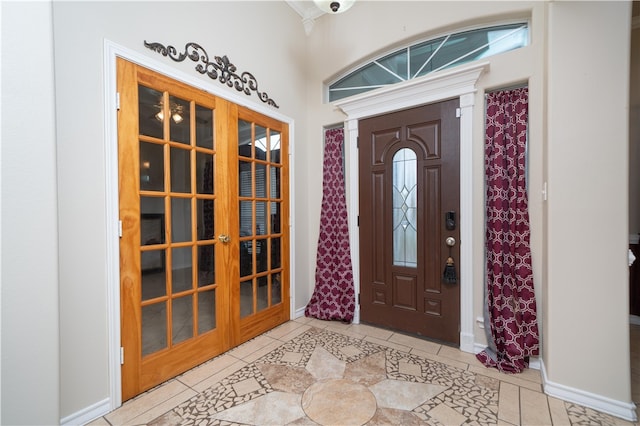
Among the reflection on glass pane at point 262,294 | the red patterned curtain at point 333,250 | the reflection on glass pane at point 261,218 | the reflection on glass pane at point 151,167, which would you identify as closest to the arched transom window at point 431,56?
the red patterned curtain at point 333,250

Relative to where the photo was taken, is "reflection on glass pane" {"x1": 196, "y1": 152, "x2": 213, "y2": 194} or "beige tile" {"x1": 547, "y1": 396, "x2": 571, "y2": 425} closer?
"beige tile" {"x1": 547, "y1": 396, "x2": 571, "y2": 425}

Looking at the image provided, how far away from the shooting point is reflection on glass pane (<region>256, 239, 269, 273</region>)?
2691mm

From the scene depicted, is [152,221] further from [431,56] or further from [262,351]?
[431,56]

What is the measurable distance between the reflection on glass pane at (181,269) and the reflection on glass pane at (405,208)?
6.22ft

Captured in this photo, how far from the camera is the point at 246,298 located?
2568 millimetres

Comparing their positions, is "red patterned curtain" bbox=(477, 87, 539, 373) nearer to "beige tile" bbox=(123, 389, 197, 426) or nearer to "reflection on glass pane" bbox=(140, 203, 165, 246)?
"beige tile" bbox=(123, 389, 197, 426)

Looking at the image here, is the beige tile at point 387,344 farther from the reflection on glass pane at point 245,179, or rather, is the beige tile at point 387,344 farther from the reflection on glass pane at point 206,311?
the reflection on glass pane at point 245,179

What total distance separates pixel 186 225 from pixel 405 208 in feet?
6.50

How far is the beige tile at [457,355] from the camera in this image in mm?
2168

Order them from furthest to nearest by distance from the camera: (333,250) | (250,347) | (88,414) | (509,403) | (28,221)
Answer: (333,250), (250,347), (509,403), (88,414), (28,221)

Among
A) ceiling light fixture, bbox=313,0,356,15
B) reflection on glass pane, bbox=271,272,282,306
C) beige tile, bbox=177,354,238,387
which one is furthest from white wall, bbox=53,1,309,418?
reflection on glass pane, bbox=271,272,282,306

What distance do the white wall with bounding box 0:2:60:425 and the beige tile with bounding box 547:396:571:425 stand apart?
2.67 meters

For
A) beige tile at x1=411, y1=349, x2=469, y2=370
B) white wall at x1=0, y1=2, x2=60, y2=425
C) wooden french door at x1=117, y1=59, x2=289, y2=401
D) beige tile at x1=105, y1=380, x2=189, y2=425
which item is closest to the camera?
white wall at x1=0, y1=2, x2=60, y2=425

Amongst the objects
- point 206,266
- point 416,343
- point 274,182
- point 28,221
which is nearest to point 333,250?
point 274,182
